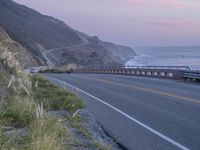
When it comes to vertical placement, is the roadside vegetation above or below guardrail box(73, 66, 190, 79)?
above

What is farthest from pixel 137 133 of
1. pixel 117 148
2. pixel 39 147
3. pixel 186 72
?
pixel 186 72

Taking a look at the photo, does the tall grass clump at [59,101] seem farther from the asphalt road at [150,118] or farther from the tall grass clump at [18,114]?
the tall grass clump at [18,114]

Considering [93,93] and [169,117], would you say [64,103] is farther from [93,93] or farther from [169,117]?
[93,93]

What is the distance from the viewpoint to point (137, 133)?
41.8 ft

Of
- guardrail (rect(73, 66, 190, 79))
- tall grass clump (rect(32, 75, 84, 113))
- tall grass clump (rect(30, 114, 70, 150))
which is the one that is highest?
tall grass clump (rect(30, 114, 70, 150))

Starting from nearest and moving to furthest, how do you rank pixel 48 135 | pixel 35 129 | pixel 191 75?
1. pixel 48 135
2. pixel 35 129
3. pixel 191 75

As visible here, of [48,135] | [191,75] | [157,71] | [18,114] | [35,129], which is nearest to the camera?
[48,135]

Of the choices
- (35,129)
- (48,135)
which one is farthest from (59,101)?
(48,135)

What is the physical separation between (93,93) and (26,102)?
40.5 ft

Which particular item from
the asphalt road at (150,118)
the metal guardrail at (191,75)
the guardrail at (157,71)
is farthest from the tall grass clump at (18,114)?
the guardrail at (157,71)

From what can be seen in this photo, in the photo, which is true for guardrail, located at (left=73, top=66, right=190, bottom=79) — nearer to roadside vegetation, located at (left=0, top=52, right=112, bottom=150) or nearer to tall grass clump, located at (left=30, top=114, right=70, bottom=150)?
roadside vegetation, located at (left=0, top=52, right=112, bottom=150)

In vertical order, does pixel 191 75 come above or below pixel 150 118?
above

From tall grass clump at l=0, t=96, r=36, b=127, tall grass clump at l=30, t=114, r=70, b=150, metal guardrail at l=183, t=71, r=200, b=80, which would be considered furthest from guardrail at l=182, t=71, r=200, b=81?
tall grass clump at l=30, t=114, r=70, b=150

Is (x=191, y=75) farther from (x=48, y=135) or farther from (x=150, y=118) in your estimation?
(x=48, y=135)
